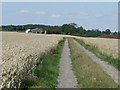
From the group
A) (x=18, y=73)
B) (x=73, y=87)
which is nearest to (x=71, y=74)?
(x=73, y=87)

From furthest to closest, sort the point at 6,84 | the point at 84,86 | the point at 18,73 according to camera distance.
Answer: the point at 84,86 < the point at 18,73 < the point at 6,84

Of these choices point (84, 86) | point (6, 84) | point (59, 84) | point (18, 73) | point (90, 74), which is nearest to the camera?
point (6, 84)

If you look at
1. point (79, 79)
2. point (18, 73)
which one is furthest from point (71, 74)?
point (18, 73)

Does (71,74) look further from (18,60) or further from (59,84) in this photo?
(18,60)

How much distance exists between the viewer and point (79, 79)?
13938 millimetres

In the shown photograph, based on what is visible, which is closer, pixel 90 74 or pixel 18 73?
pixel 18 73

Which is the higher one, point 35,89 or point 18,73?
point 18,73

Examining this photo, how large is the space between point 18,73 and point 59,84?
A: 4179 mm

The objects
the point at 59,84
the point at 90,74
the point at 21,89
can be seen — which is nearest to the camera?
the point at 21,89

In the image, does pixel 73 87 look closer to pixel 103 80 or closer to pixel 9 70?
pixel 103 80

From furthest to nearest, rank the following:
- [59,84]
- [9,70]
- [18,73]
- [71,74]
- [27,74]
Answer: [71,74]
[59,84]
[27,74]
[18,73]
[9,70]

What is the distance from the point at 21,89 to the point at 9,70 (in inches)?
67.8

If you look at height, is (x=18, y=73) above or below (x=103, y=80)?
above

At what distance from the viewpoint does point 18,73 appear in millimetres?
9133
